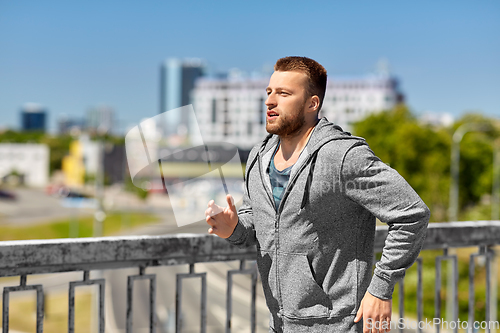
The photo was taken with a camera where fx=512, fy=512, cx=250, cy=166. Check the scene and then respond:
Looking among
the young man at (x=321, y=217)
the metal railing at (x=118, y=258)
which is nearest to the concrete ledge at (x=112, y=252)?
the metal railing at (x=118, y=258)

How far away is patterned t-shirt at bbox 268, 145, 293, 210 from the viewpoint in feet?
7.55

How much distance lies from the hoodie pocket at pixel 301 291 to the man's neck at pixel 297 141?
0.46 m

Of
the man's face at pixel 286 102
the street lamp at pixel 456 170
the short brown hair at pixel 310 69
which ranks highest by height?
the short brown hair at pixel 310 69

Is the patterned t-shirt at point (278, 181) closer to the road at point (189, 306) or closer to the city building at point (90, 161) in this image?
the road at point (189, 306)

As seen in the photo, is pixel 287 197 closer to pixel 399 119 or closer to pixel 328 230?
pixel 328 230

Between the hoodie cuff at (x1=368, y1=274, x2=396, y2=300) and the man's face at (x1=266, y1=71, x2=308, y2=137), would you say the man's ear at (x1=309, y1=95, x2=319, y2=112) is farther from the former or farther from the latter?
the hoodie cuff at (x1=368, y1=274, x2=396, y2=300)

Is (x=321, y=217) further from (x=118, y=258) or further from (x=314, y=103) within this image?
(x=118, y=258)

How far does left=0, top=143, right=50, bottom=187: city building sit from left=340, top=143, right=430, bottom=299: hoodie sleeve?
382ft

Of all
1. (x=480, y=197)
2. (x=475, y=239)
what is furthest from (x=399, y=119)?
(x=475, y=239)

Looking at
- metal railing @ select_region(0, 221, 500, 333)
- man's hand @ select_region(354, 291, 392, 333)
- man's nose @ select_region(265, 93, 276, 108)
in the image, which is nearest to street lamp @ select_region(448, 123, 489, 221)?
metal railing @ select_region(0, 221, 500, 333)

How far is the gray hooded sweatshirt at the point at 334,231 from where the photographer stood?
2070 mm

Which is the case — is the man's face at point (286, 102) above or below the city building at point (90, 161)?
above

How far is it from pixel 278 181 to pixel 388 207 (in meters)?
0.51

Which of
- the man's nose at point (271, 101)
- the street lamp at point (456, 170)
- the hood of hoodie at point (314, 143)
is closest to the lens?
the hood of hoodie at point (314, 143)
